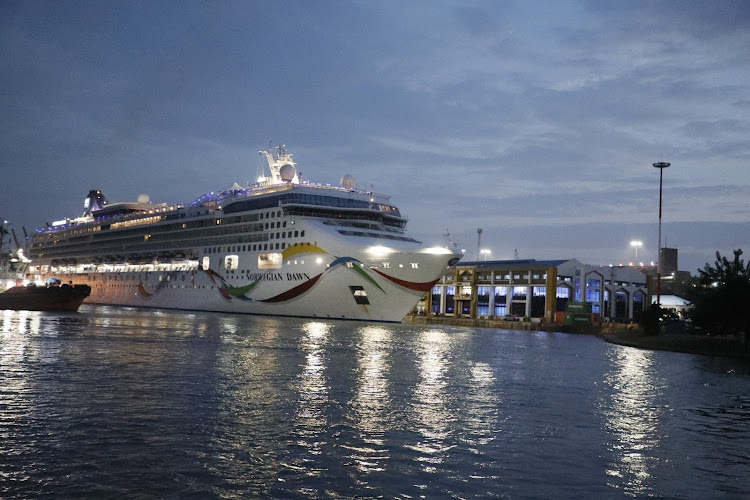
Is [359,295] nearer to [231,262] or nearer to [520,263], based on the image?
[231,262]

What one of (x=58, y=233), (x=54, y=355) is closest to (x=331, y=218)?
(x=54, y=355)

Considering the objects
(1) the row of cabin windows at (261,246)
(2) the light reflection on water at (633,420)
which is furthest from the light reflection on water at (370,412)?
(1) the row of cabin windows at (261,246)

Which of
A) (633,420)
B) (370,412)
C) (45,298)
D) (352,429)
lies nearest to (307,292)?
(45,298)

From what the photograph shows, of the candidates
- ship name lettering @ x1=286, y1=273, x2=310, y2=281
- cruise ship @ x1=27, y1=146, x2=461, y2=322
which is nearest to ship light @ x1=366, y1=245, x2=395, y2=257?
cruise ship @ x1=27, y1=146, x2=461, y2=322

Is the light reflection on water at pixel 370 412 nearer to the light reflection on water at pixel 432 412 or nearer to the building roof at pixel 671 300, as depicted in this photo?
the light reflection on water at pixel 432 412

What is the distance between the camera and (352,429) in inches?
664

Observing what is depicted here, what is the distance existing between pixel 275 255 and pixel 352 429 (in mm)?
61784

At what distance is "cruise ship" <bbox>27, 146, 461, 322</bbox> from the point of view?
6775 cm

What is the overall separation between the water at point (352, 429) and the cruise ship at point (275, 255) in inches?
1360

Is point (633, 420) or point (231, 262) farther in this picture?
point (231, 262)

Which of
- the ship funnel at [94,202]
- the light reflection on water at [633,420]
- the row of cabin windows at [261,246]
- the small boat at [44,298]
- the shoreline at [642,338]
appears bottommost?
the light reflection on water at [633,420]

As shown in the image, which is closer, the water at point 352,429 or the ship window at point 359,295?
the water at point 352,429

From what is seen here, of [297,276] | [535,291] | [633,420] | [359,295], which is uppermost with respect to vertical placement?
[297,276]

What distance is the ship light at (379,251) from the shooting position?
220 feet
